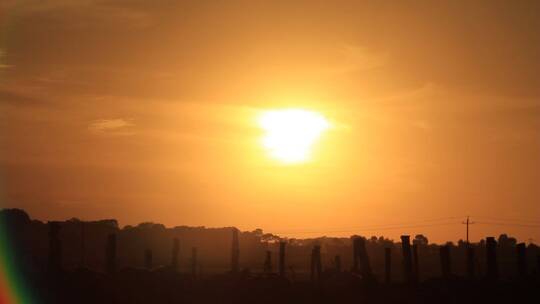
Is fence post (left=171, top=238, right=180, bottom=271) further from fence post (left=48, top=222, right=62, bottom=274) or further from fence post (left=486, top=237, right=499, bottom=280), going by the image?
fence post (left=486, top=237, right=499, bottom=280)

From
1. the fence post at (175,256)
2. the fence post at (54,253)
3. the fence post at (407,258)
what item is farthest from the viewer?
the fence post at (175,256)

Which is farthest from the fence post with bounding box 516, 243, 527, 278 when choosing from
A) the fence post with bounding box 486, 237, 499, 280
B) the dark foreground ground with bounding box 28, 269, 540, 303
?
the dark foreground ground with bounding box 28, 269, 540, 303

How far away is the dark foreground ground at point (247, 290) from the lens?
31.5m

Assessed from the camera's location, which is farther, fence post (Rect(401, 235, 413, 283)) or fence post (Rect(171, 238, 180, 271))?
fence post (Rect(171, 238, 180, 271))

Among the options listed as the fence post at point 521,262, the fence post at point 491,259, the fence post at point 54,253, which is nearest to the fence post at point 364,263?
the fence post at point 491,259

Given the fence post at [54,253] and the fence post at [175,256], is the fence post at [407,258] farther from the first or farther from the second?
the fence post at [54,253]

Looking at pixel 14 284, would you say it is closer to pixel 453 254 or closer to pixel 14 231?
pixel 14 231

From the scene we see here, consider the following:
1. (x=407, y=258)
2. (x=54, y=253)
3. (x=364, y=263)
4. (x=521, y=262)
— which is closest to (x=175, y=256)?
(x=54, y=253)

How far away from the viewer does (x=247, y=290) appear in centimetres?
3356

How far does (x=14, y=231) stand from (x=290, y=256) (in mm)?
50279

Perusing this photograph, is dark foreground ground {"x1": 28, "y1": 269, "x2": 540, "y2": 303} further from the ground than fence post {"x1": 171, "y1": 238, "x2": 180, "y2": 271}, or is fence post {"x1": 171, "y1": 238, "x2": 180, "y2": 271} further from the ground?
fence post {"x1": 171, "y1": 238, "x2": 180, "y2": 271}

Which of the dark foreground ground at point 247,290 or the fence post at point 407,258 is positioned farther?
the fence post at point 407,258

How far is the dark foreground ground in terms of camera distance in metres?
31.5

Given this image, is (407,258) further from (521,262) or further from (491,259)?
(521,262)
